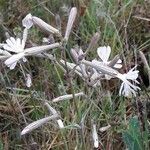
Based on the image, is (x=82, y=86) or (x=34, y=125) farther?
(x=82, y=86)


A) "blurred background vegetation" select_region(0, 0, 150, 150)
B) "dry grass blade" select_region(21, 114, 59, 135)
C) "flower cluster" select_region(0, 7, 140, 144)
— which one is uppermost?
"flower cluster" select_region(0, 7, 140, 144)

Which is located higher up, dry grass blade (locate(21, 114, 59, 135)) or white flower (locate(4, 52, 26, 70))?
white flower (locate(4, 52, 26, 70))

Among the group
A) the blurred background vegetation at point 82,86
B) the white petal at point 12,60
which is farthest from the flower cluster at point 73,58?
the blurred background vegetation at point 82,86

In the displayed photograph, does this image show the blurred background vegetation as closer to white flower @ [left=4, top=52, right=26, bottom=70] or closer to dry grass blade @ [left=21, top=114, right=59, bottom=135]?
dry grass blade @ [left=21, top=114, right=59, bottom=135]

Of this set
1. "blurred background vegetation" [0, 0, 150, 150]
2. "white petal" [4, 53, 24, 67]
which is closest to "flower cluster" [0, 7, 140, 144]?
"white petal" [4, 53, 24, 67]

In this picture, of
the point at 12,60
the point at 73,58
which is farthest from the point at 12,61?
the point at 73,58

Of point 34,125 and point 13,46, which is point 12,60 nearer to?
point 13,46

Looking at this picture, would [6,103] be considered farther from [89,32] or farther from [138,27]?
[138,27]

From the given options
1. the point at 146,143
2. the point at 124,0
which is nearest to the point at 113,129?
the point at 146,143

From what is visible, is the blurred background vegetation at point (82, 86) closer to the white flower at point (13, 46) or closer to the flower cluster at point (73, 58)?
the flower cluster at point (73, 58)
